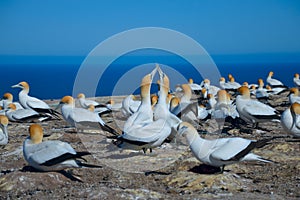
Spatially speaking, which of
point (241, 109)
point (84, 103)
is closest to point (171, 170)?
point (241, 109)

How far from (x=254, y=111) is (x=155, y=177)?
5.39m

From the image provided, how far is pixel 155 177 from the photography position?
8125 mm

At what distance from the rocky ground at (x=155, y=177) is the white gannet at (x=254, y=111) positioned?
2046mm

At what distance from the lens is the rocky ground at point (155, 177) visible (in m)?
6.87

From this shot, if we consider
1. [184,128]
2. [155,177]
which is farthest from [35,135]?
[184,128]

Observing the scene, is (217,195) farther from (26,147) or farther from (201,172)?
(26,147)

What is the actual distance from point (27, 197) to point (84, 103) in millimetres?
11080

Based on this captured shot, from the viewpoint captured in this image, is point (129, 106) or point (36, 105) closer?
point (129, 106)

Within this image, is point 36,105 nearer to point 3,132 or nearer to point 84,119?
point 84,119

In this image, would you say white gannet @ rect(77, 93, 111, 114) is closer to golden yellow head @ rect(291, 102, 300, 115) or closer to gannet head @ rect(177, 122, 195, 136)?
golden yellow head @ rect(291, 102, 300, 115)

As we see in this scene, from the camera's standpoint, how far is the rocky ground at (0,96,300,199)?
6.87 m

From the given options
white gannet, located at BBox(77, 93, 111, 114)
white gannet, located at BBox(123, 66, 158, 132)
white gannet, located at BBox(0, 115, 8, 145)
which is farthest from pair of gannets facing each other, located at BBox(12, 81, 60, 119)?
white gannet, located at BBox(123, 66, 158, 132)

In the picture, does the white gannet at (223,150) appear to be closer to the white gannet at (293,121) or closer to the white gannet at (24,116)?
the white gannet at (293,121)

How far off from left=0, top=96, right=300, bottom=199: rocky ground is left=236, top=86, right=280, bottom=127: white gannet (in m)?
2.05
